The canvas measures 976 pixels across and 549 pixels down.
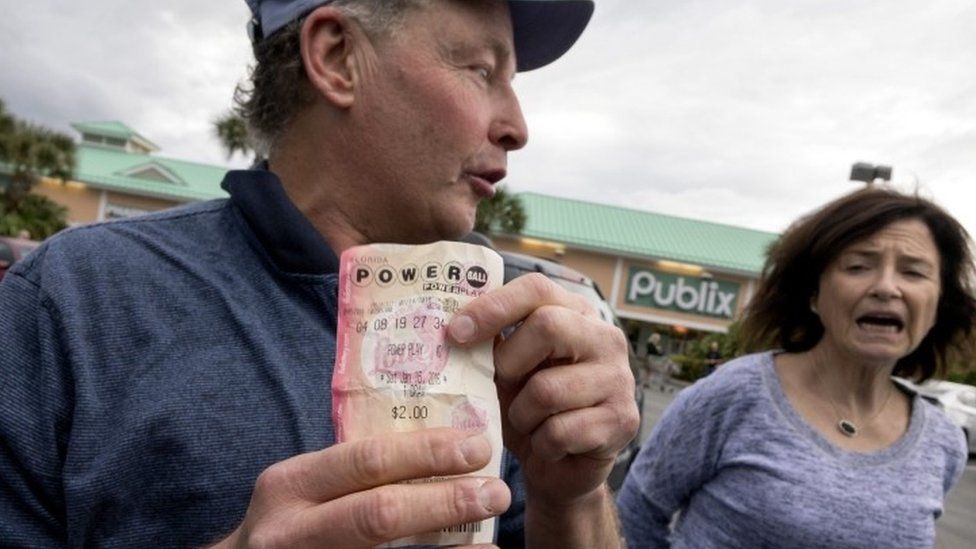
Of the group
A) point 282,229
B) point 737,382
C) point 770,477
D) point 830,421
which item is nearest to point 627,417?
point 282,229

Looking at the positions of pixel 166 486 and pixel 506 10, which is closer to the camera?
pixel 166 486

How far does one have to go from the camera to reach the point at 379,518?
87 centimetres

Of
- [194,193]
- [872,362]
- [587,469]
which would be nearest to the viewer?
[587,469]

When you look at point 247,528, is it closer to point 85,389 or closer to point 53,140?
point 85,389

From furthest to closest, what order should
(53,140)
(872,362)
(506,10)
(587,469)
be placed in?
(53,140) → (872,362) → (506,10) → (587,469)

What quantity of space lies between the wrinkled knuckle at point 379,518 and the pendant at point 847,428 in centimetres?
201

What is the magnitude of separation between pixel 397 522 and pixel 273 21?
1.11 metres

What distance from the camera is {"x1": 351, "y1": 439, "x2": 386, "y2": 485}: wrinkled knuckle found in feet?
2.90

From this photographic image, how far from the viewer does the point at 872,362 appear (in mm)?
2521

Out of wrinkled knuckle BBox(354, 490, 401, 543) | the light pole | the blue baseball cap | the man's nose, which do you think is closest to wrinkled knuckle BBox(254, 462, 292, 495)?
wrinkled knuckle BBox(354, 490, 401, 543)

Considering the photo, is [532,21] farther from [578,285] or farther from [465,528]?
[578,285]

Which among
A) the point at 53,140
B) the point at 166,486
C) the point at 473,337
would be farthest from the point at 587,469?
the point at 53,140

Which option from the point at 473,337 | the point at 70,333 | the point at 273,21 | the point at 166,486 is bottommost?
the point at 166,486

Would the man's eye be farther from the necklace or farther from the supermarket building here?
the supermarket building
